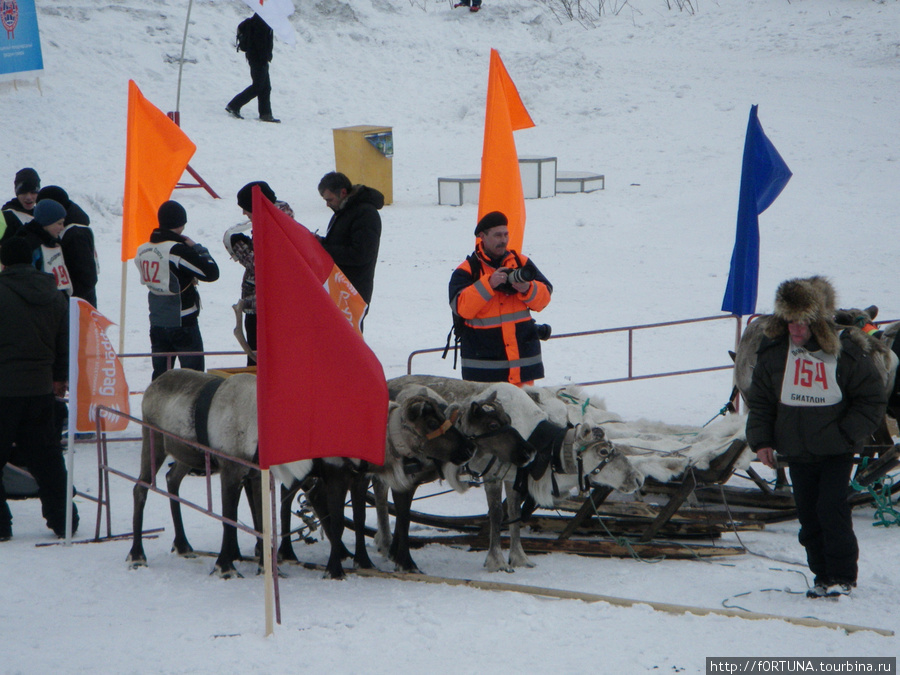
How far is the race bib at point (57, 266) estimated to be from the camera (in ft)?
24.0

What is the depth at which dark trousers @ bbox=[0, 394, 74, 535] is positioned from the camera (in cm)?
575

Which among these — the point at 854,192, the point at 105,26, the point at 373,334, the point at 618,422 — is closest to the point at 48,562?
the point at 618,422

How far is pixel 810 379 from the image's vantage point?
451 cm

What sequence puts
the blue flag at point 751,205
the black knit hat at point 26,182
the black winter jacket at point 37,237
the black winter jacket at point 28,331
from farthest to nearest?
the black knit hat at point 26,182 < the blue flag at point 751,205 < the black winter jacket at point 37,237 < the black winter jacket at point 28,331

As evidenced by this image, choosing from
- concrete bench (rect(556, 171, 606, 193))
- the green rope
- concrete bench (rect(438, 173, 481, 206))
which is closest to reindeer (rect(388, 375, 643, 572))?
the green rope

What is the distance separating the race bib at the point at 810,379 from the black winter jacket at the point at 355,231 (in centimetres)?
339

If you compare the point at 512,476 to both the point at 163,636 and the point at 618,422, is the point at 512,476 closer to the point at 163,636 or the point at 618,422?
the point at 618,422

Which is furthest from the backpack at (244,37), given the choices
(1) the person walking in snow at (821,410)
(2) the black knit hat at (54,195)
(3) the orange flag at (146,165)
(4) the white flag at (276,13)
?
(1) the person walking in snow at (821,410)

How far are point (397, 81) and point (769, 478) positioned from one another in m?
17.9

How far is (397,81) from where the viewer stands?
2280 centimetres

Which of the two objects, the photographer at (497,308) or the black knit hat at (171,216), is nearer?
the photographer at (497,308)

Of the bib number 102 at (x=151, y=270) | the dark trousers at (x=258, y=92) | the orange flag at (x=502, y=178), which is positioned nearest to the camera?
the bib number 102 at (x=151, y=270)

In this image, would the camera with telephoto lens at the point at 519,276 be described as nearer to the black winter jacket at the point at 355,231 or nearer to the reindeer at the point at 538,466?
the reindeer at the point at 538,466

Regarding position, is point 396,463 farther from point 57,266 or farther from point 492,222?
point 57,266
